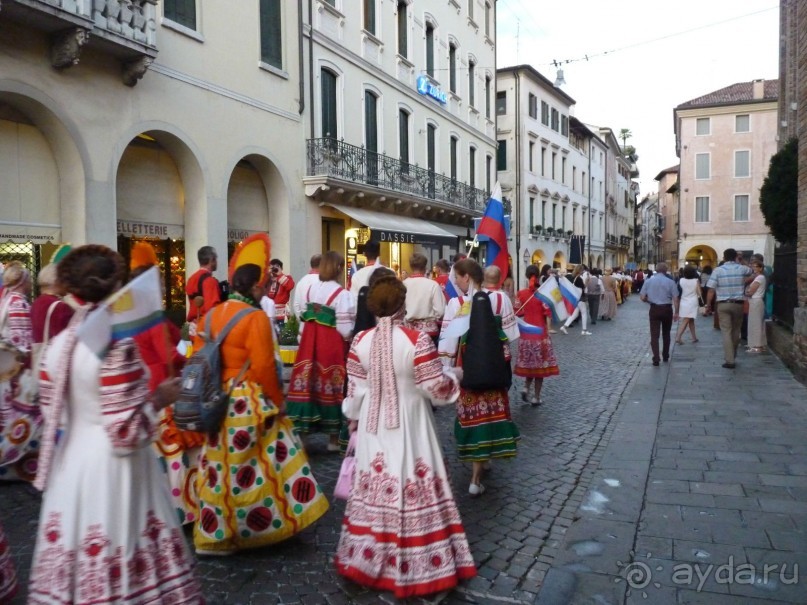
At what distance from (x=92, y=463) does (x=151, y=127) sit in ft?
35.9

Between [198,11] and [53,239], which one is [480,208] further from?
[53,239]

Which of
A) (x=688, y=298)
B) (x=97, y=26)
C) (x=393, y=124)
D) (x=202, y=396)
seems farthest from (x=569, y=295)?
(x=393, y=124)

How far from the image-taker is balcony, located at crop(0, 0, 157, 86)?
955cm

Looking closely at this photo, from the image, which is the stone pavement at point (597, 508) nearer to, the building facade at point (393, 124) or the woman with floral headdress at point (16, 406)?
the woman with floral headdress at point (16, 406)

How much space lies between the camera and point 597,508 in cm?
495

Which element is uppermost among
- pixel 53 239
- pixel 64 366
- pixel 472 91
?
pixel 472 91

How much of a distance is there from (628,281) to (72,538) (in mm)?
39368

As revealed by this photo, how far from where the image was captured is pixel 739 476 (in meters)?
5.53

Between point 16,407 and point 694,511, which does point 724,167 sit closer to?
point 694,511

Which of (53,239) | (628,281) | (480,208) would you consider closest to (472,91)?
(480,208)

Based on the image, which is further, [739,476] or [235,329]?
[739,476]

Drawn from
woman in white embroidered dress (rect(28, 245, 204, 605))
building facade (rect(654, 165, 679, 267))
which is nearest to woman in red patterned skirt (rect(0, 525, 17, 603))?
woman in white embroidered dress (rect(28, 245, 204, 605))

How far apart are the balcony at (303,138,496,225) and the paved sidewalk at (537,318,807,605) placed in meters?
11.1

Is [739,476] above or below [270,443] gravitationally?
below
